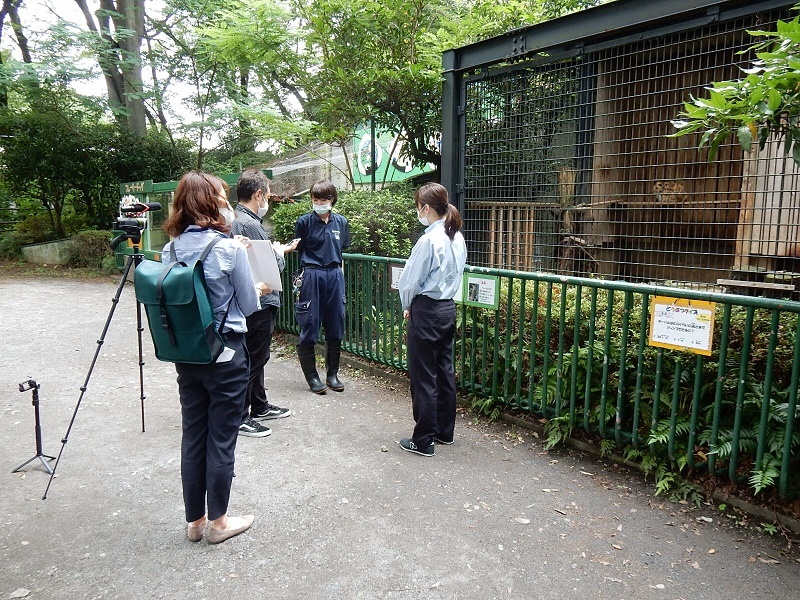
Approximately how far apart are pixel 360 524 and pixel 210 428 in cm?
101

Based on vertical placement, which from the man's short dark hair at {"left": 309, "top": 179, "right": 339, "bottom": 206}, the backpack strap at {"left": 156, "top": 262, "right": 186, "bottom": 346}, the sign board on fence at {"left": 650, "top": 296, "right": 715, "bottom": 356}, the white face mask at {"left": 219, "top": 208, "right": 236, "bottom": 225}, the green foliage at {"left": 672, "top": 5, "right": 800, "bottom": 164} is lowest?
the sign board on fence at {"left": 650, "top": 296, "right": 715, "bottom": 356}

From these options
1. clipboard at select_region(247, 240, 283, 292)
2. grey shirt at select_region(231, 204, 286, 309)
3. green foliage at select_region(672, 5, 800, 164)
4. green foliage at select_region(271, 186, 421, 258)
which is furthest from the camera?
green foliage at select_region(271, 186, 421, 258)

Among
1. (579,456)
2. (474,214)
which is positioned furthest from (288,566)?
(474,214)

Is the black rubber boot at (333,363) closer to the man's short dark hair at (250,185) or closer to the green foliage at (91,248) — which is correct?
the man's short dark hair at (250,185)

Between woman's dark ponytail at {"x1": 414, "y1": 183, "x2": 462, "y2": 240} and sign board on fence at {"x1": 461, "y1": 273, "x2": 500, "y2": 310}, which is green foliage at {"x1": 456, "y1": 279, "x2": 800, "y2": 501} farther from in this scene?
woman's dark ponytail at {"x1": 414, "y1": 183, "x2": 462, "y2": 240}

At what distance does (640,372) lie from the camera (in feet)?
12.1

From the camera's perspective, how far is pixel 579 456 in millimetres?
4070

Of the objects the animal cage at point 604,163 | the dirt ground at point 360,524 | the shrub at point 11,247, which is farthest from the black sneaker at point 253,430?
the shrub at point 11,247

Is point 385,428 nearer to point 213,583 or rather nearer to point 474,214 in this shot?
point 213,583

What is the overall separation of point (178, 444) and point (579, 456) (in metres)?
3.01

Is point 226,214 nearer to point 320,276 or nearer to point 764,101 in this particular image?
point 320,276

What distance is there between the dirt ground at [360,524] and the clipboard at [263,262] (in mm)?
1257

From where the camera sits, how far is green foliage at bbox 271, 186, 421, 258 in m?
7.22

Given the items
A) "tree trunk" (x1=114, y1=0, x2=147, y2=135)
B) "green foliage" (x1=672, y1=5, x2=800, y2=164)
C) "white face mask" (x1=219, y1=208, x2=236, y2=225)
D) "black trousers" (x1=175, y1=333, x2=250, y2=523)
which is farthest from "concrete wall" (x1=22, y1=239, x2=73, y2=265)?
"green foliage" (x1=672, y1=5, x2=800, y2=164)
